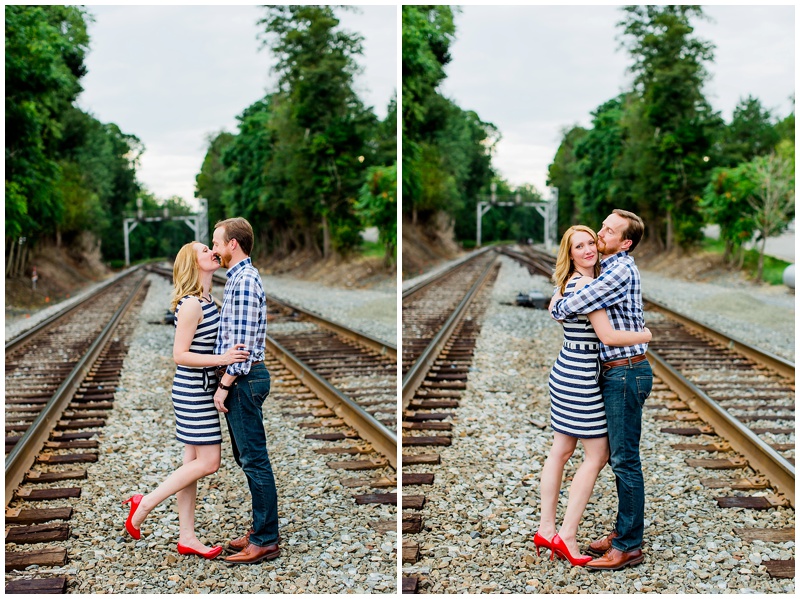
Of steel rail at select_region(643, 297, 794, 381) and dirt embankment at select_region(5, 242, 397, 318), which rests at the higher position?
dirt embankment at select_region(5, 242, 397, 318)

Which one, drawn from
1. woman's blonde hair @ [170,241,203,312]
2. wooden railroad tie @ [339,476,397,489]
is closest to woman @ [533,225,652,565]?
wooden railroad tie @ [339,476,397,489]

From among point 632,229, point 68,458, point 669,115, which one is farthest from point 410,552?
point 669,115

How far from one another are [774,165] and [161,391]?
942cm

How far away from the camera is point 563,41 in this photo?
4691mm

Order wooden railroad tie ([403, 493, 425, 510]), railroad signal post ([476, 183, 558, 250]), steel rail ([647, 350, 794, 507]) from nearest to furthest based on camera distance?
wooden railroad tie ([403, 493, 425, 510]) < steel rail ([647, 350, 794, 507]) < railroad signal post ([476, 183, 558, 250])

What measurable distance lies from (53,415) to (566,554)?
3.44m

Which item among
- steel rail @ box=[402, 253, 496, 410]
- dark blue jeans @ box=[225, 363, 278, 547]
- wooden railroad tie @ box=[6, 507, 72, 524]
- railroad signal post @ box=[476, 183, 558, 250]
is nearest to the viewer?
dark blue jeans @ box=[225, 363, 278, 547]

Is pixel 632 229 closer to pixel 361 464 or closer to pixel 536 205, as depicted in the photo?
pixel 536 205

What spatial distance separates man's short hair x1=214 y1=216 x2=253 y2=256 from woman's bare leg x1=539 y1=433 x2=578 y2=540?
1.39 meters

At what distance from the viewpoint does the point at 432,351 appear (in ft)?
21.3

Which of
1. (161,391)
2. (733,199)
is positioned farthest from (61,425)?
(733,199)

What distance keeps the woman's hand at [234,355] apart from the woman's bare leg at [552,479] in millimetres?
1219

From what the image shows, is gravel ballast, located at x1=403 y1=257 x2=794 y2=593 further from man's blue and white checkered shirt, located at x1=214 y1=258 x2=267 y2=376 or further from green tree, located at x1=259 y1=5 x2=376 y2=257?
green tree, located at x1=259 y1=5 x2=376 y2=257

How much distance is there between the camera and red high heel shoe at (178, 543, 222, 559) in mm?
2967
